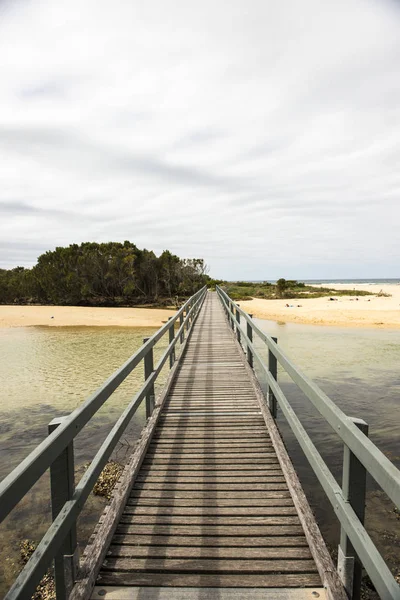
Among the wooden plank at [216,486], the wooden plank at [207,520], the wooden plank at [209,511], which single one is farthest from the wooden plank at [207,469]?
the wooden plank at [207,520]

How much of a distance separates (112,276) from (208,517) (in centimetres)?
4970

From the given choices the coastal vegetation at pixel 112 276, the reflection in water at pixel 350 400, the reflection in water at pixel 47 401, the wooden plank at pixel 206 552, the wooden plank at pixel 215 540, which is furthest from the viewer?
the coastal vegetation at pixel 112 276

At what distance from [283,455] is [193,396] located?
8.83 ft

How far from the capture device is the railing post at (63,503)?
2113mm

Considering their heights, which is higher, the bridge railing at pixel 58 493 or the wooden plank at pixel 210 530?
the bridge railing at pixel 58 493

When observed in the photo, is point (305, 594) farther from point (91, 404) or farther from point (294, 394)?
point (294, 394)

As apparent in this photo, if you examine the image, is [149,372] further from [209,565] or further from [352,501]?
[352,501]

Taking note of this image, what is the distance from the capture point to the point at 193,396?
6469 millimetres

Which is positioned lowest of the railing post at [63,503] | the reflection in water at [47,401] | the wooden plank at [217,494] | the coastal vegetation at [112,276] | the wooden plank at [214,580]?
the reflection in water at [47,401]

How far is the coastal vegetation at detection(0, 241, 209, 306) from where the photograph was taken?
51.1 metres

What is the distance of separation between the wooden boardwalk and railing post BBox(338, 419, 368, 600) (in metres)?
0.21

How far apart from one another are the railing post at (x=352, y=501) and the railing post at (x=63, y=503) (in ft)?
5.16

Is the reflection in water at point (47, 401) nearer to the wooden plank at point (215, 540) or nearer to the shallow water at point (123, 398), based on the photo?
the shallow water at point (123, 398)

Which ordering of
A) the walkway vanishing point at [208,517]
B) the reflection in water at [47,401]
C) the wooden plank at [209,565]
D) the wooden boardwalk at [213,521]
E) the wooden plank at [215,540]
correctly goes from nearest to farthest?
1. the walkway vanishing point at [208,517]
2. the wooden boardwalk at [213,521]
3. the wooden plank at [209,565]
4. the wooden plank at [215,540]
5. the reflection in water at [47,401]
